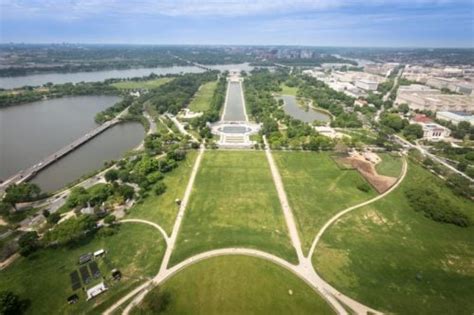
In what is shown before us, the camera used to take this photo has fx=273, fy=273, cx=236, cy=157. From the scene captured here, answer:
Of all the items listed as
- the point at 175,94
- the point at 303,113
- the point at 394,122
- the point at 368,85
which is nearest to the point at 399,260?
the point at 394,122

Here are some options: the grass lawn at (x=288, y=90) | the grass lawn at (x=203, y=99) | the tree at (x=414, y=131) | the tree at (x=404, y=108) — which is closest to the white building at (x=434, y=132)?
the tree at (x=414, y=131)

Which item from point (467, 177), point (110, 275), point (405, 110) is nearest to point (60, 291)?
point (110, 275)

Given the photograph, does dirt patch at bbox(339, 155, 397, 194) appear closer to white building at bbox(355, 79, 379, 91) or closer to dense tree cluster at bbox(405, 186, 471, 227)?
dense tree cluster at bbox(405, 186, 471, 227)

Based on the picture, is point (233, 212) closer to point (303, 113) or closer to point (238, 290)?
point (238, 290)

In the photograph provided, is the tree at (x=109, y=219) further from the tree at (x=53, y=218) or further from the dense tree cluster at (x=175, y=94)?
the dense tree cluster at (x=175, y=94)

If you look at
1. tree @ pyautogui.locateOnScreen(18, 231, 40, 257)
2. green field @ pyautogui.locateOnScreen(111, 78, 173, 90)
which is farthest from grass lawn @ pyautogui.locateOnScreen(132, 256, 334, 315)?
green field @ pyautogui.locateOnScreen(111, 78, 173, 90)

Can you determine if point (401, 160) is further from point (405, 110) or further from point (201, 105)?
point (201, 105)

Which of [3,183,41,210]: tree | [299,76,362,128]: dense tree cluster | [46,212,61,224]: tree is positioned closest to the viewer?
[46,212,61,224]: tree
